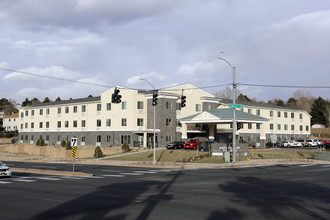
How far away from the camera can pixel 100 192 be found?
1680 centimetres

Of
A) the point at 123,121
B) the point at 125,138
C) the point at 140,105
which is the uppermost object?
the point at 140,105

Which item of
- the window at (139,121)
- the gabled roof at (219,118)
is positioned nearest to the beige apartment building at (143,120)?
the window at (139,121)

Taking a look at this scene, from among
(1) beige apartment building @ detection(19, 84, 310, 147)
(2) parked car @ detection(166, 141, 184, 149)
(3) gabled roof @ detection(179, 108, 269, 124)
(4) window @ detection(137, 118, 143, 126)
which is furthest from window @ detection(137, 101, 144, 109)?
(2) parked car @ detection(166, 141, 184, 149)

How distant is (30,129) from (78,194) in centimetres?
7605

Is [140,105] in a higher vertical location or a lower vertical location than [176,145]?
higher

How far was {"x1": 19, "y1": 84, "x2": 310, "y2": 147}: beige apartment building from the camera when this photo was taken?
2530 inches

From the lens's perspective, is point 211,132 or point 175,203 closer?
point 175,203

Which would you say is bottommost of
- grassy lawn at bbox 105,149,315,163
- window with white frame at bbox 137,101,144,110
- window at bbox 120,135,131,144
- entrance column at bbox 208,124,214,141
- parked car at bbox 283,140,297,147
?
grassy lawn at bbox 105,149,315,163

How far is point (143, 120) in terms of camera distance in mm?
65500

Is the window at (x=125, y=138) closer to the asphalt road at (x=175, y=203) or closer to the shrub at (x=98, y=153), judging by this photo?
the shrub at (x=98, y=153)

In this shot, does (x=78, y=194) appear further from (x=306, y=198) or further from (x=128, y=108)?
(x=128, y=108)

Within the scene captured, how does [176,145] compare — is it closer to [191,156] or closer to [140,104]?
[191,156]

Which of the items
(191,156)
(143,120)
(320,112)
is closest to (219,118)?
(191,156)

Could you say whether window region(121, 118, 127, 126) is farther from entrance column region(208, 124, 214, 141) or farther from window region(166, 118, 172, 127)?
entrance column region(208, 124, 214, 141)
